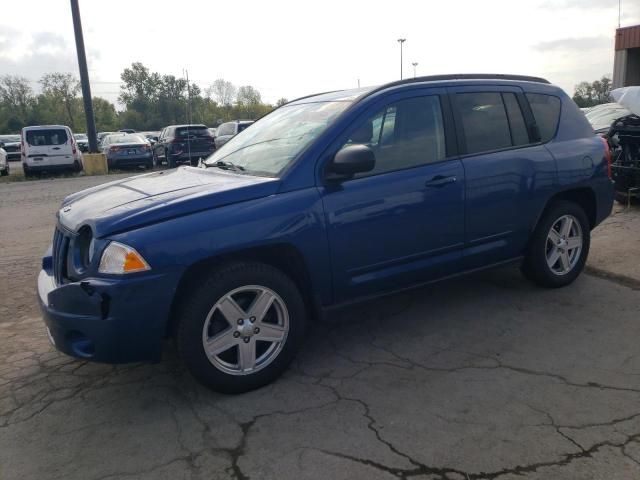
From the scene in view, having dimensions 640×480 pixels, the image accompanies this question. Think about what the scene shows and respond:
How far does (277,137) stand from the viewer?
4125 millimetres

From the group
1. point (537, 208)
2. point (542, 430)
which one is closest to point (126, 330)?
point (542, 430)

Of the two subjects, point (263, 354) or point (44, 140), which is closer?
point (263, 354)

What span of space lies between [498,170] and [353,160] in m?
1.45

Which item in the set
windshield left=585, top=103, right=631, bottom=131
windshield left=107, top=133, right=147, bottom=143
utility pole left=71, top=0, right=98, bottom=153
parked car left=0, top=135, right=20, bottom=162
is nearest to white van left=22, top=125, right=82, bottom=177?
utility pole left=71, top=0, right=98, bottom=153

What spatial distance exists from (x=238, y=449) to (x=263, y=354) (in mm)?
725

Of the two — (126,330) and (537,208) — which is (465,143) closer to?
(537,208)

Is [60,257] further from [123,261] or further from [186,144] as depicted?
[186,144]

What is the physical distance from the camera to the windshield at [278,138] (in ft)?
12.3

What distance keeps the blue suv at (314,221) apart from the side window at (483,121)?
1 cm

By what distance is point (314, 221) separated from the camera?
3.46 metres

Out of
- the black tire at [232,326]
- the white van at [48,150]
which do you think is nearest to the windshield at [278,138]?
the black tire at [232,326]

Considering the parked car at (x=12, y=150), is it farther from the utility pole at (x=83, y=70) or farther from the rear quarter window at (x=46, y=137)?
the rear quarter window at (x=46, y=137)


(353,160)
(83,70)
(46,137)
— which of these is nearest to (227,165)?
(353,160)

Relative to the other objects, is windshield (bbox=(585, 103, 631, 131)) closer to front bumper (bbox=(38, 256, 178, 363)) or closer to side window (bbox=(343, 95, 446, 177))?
side window (bbox=(343, 95, 446, 177))
